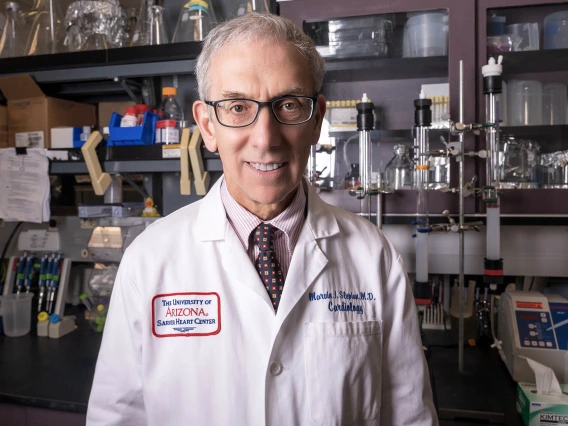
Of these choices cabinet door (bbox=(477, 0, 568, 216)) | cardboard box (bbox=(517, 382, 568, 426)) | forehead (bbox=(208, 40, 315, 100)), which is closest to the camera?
forehead (bbox=(208, 40, 315, 100))

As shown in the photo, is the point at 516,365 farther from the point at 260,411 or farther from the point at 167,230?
the point at 167,230

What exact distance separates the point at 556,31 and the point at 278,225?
1.33 metres

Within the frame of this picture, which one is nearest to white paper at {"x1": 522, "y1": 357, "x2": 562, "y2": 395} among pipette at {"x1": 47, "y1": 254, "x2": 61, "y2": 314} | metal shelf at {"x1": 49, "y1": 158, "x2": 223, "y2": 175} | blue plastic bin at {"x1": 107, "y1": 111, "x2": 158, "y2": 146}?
metal shelf at {"x1": 49, "y1": 158, "x2": 223, "y2": 175}

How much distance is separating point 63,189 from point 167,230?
1537 millimetres

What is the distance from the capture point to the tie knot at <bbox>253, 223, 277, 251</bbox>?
0.97 metres

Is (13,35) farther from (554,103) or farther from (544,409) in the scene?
(544,409)

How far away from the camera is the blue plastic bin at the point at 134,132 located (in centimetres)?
175

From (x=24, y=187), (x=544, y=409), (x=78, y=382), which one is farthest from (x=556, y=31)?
(x=24, y=187)

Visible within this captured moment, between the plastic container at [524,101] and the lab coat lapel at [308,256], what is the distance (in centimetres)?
100

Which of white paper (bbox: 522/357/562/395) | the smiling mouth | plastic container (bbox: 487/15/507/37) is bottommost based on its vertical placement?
white paper (bbox: 522/357/562/395)

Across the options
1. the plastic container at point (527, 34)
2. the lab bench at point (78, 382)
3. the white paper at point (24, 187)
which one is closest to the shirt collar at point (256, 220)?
the lab bench at point (78, 382)

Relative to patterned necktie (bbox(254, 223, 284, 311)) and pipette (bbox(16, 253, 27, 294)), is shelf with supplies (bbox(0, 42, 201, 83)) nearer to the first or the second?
pipette (bbox(16, 253, 27, 294))

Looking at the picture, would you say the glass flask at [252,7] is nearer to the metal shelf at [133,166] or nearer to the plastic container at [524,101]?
the metal shelf at [133,166]

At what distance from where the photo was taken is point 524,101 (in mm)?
1690
